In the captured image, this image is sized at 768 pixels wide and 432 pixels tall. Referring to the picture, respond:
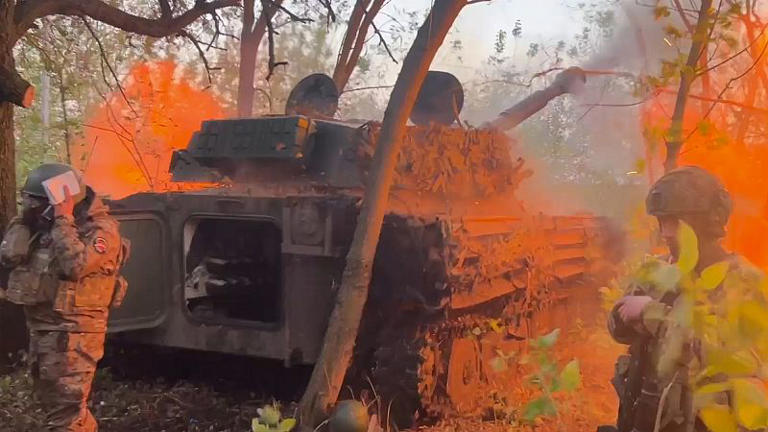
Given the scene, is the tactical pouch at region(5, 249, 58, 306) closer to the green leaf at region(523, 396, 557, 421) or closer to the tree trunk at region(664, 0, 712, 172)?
the green leaf at region(523, 396, 557, 421)

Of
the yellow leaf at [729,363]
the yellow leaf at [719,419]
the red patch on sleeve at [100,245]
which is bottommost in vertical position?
the yellow leaf at [719,419]

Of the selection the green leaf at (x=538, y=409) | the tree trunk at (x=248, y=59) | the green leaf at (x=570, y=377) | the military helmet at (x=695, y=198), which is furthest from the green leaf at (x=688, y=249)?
the tree trunk at (x=248, y=59)

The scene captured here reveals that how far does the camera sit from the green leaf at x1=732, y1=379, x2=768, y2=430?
1.55 meters

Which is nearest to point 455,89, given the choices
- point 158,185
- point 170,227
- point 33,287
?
point 170,227

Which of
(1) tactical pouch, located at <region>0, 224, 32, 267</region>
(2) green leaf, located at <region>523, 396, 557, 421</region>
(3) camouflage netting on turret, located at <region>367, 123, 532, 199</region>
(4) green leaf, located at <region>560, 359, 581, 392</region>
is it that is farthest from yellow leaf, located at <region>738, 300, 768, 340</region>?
(3) camouflage netting on turret, located at <region>367, 123, 532, 199</region>

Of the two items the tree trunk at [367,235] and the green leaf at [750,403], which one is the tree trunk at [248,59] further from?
the green leaf at [750,403]

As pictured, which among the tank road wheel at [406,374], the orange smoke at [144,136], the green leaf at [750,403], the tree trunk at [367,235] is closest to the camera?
the green leaf at [750,403]

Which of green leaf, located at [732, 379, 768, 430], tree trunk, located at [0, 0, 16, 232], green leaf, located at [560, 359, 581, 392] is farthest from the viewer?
tree trunk, located at [0, 0, 16, 232]

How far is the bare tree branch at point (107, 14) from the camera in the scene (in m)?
6.82

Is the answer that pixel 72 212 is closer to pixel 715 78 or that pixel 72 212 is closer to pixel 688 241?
pixel 688 241

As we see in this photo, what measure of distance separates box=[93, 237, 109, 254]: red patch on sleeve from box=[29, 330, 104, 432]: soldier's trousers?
50 cm

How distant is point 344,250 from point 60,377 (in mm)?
1878

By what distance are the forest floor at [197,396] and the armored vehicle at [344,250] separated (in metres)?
0.46

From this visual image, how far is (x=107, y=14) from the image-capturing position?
24.3 feet
